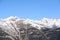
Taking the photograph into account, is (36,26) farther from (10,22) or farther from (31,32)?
(10,22)

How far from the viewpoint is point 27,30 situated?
157 inches

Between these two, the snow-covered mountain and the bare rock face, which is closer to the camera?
the bare rock face

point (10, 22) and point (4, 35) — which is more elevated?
point (10, 22)

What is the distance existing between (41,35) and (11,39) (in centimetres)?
66

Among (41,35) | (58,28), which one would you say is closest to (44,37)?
(41,35)

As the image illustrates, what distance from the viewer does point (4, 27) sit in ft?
12.8

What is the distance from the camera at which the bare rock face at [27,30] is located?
12.8 ft

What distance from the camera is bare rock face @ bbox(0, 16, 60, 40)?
3893 millimetres

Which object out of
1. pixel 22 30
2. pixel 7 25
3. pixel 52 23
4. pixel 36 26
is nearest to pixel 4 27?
pixel 7 25

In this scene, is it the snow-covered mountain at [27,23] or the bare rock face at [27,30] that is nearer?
the bare rock face at [27,30]

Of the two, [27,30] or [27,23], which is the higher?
[27,23]

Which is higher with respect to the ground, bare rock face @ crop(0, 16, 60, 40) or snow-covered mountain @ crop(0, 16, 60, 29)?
snow-covered mountain @ crop(0, 16, 60, 29)

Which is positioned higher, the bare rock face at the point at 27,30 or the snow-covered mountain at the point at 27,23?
the snow-covered mountain at the point at 27,23

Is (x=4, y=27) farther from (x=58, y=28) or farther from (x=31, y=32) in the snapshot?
(x=58, y=28)
